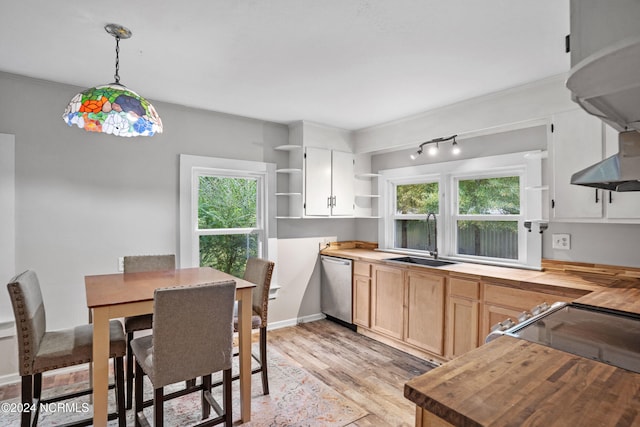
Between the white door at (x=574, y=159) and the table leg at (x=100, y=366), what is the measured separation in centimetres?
302

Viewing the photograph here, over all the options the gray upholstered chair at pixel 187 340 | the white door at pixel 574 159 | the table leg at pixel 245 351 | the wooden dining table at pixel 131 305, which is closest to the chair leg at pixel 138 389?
the gray upholstered chair at pixel 187 340

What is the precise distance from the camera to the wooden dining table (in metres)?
1.84

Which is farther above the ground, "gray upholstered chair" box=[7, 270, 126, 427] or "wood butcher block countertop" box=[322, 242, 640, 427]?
"wood butcher block countertop" box=[322, 242, 640, 427]

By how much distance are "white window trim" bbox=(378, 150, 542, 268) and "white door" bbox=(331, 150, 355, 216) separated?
1.44ft

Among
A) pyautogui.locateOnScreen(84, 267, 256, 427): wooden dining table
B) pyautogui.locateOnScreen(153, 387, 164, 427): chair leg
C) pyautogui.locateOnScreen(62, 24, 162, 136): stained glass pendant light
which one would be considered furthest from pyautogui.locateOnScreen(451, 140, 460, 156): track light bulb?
pyautogui.locateOnScreen(153, 387, 164, 427): chair leg

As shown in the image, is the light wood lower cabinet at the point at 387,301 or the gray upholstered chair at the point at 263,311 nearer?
the gray upholstered chair at the point at 263,311

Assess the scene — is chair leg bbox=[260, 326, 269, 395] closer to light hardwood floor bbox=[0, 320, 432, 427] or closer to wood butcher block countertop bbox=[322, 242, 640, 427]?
light hardwood floor bbox=[0, 320, 432, 427]

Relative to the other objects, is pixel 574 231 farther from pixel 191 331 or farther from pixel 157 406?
pixel 157 406

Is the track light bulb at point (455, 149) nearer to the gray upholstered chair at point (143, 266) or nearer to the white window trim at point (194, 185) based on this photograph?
the white window trim at point (194, 185)

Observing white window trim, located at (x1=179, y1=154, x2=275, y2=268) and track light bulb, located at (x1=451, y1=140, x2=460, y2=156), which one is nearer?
white window trim, located at (x1=179, y1=154, x2=275, y2=268)

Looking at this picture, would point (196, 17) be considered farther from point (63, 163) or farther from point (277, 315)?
point (277, 315)

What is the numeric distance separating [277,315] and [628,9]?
3896 millimetres

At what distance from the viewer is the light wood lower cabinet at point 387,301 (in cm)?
346

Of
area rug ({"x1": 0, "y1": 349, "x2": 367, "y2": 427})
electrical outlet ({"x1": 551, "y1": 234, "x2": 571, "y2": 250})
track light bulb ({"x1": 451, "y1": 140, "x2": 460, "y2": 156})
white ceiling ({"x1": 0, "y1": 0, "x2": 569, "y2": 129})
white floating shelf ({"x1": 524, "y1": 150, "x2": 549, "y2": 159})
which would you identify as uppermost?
white ceiling ({"x1": 0, "y1": 0, "x2": 569, "y2": 129})
